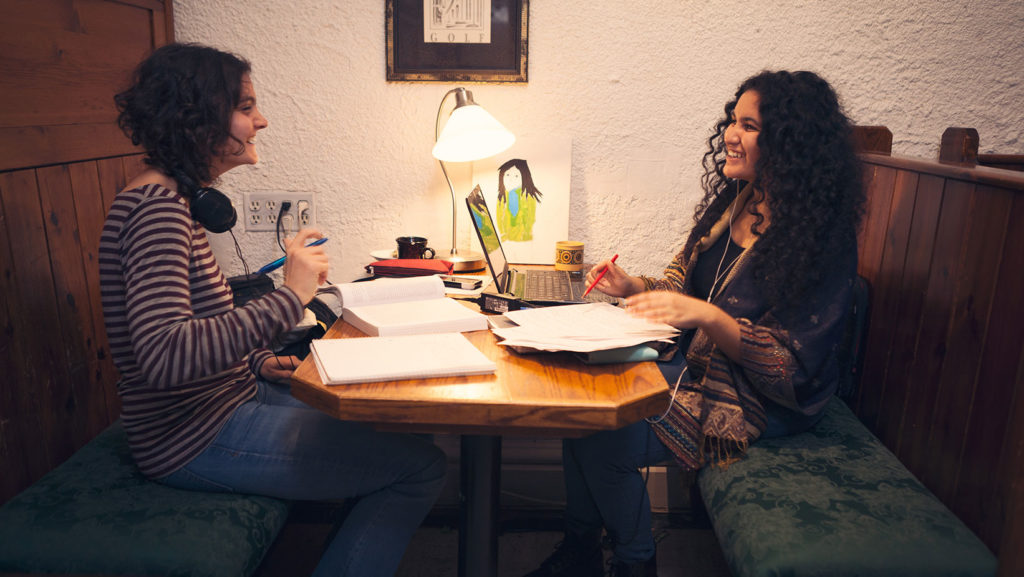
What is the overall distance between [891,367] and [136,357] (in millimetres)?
1485

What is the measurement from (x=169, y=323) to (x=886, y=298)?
4.81ft

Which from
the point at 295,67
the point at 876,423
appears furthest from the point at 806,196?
the point at 295,67

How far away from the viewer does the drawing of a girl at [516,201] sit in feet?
6.65

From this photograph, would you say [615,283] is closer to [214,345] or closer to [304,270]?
[304,270]

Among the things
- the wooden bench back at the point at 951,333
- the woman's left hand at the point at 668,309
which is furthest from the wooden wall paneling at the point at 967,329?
the woman's left hand at the point at 668,309

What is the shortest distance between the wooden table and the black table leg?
0.23 metres

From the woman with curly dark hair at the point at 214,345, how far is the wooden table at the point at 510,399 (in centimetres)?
17

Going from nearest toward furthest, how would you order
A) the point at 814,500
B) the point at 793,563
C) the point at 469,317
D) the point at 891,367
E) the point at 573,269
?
the point at 793,563 < the point at 814,500 < the point at 469,317 < the point at 891,367 < the point at 573,269

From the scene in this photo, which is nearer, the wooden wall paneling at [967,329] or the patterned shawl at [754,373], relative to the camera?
the wooden wall paneling at [967,329]

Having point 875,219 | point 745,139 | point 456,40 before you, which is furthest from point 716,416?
point 456,40

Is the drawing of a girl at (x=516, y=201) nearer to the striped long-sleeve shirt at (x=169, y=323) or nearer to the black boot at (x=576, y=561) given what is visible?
the black boot at (x=576, y=561)

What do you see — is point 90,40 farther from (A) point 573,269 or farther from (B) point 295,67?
(A) point 573,269

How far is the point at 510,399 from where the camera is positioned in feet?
3.26

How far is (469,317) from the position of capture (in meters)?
1.32
